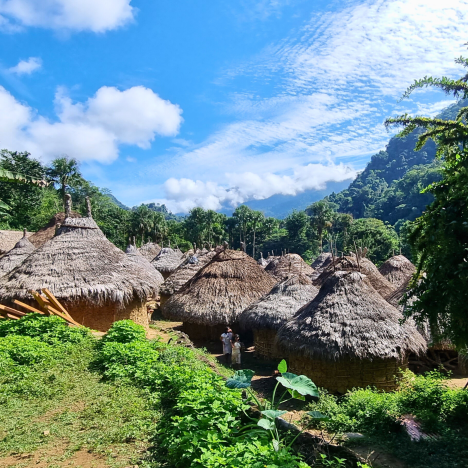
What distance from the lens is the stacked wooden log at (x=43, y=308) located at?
33.7 feet

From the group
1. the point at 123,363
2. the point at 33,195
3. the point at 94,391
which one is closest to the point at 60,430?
the point at 94,391

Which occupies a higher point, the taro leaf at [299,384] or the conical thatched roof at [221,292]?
the conical thatched roof at [221,292]

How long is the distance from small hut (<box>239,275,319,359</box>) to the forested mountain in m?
26.4

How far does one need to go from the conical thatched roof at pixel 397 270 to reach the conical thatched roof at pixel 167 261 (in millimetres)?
15023

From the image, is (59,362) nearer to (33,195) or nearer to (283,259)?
(283,259)

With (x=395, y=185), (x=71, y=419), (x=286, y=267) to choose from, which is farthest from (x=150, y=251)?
(x=395, y=185)

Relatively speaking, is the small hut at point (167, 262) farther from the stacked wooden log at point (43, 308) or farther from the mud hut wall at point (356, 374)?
the mud hut wall at point (356, 374)

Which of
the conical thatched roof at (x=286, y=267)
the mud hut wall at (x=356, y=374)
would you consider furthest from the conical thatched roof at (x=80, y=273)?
the conical thatched roof at (x=286, y=267)

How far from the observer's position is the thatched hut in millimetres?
14664

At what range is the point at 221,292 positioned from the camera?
606 inches

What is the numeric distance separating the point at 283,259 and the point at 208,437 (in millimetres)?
21126

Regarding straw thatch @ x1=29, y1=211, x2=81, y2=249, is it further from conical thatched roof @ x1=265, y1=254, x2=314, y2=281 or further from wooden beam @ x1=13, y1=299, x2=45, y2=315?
conical thatched roof @ x1=265, y1=254, x2=314, y2=281

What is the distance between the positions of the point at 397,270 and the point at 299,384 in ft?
57.5

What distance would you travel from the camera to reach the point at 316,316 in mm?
10492
